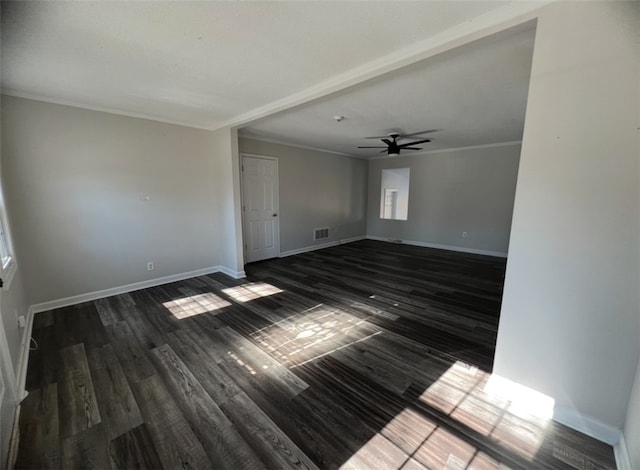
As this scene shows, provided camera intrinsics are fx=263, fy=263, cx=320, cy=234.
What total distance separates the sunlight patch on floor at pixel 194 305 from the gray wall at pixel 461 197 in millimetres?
5315

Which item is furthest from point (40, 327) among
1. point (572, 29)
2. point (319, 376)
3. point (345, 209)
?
point (345, 209)

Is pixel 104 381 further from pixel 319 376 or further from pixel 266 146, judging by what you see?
pixel 266 146

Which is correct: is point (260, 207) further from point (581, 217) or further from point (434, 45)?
point (581, 217)

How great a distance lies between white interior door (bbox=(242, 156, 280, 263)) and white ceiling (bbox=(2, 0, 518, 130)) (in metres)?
2.26

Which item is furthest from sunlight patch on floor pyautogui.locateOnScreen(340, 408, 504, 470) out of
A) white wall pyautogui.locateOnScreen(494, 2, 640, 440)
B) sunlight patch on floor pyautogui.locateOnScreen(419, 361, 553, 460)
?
white wall pyautogui.locateOnScreen(494, 2, 640, 440)

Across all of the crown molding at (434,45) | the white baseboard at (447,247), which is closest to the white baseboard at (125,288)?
the crown molding at (434,45)

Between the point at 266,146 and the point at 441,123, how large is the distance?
124 inches

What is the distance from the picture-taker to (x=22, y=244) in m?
2.87

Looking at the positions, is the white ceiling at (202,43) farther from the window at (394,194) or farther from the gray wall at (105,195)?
the window at (394,194)

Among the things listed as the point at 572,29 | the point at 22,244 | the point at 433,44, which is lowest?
the point at 22,244

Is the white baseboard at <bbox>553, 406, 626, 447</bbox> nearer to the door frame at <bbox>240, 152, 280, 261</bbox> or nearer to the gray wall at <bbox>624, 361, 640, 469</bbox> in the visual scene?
the gray wall at <bbox>624, 361, 640, 469</bbox>

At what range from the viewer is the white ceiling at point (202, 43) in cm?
150

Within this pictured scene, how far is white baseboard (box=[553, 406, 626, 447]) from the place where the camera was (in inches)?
58.6

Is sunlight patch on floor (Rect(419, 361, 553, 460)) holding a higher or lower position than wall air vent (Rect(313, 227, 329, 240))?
lower
